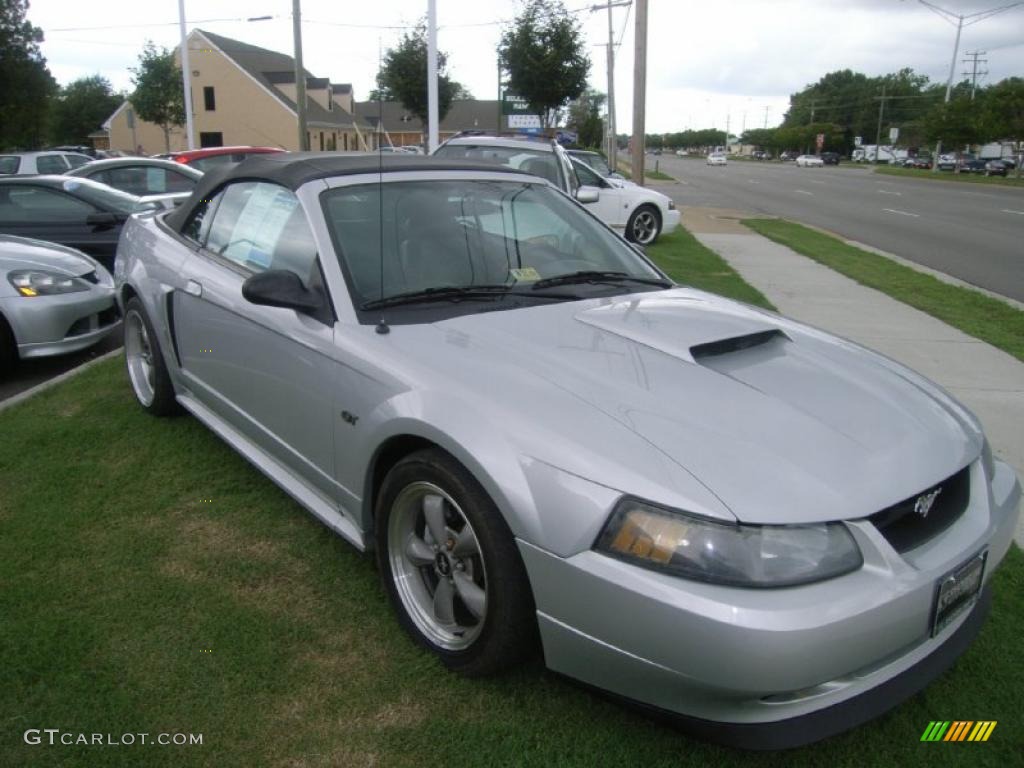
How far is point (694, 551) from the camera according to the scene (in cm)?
196

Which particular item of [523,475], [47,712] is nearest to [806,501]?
[523,475]

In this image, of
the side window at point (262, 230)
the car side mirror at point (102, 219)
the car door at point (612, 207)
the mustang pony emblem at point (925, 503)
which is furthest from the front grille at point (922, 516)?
the car door at point (612, 207)

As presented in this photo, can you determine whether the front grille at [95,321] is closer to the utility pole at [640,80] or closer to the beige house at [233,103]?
the utility pole at [640,80]

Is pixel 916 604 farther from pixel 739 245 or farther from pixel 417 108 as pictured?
pixel 417 108

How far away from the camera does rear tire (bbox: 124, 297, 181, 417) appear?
14.8 ft

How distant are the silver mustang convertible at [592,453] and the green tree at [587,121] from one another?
67.6 m

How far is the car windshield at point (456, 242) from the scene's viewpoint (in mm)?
3084

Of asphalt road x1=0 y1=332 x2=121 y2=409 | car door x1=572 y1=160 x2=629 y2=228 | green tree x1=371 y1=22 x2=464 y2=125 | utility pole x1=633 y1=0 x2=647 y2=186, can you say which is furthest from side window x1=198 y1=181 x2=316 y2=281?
green tree x1=371 y1=22 x2=464 y2=125

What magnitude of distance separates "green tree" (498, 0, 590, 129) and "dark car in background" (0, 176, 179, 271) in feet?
75.6

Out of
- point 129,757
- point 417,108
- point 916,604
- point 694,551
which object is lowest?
point 129,757

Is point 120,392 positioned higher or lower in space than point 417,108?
lower

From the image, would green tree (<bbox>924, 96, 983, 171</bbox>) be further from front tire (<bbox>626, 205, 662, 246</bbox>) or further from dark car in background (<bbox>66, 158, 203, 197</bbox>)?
dark car in background (<bbox>66, 158, 203, 197</bbox>)

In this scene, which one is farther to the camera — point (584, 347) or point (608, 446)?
point (584, 347)

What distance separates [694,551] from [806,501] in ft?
1.01
